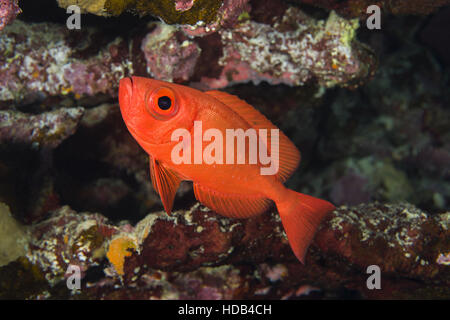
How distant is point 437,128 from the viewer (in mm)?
4625

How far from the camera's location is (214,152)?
6.57ft

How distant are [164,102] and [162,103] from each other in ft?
0.05

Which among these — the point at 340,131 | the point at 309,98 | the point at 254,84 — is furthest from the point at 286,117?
the point at 340,131

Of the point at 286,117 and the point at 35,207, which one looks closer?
the point at 35,207

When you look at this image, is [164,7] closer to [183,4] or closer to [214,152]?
[183,4]

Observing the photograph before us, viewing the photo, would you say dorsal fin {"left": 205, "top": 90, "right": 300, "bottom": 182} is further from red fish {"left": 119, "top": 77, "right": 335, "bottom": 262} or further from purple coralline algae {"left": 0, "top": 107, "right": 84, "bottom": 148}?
purple coralline algae {"left": 0, "top": 107, "right": 84, "bottom": 148}

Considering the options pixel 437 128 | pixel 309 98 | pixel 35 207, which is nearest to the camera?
pixel 35 207

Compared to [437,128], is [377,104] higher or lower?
higher

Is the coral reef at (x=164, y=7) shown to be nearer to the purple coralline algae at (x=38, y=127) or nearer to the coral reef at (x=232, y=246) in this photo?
the purple coralline algae at (x=38, y=127)

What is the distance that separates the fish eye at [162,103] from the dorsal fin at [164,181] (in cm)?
33

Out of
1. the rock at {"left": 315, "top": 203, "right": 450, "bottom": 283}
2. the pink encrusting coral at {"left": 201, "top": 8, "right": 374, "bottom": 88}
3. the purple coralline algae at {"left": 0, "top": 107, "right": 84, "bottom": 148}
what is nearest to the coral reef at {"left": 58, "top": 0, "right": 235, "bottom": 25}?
the pink encrusting coral at {"left": 201, "top": 8, "right": 374, "bottom": 88}

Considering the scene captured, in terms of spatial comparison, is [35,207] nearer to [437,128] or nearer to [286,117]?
[286,117]

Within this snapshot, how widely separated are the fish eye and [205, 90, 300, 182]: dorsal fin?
12.0 inches
